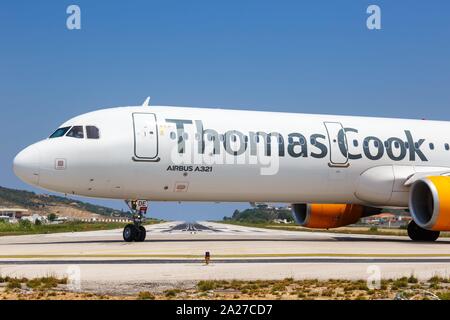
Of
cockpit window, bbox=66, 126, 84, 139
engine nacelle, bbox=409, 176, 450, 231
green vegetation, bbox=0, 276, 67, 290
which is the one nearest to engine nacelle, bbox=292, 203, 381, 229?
engine nacelle, bbox=409, 176, 450, 231

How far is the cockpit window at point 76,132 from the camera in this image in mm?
24969

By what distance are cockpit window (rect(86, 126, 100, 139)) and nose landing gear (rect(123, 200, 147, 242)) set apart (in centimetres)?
301

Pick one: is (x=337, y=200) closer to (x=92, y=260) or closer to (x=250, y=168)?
(x=250, y=168)

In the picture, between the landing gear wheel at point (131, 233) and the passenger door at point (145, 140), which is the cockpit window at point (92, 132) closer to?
the passenger door at point (145, 140)

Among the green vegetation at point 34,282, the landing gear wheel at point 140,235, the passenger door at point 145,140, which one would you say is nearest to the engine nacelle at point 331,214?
the landing gear wheel at point 140,235

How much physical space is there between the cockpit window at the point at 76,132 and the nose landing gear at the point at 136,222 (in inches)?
129

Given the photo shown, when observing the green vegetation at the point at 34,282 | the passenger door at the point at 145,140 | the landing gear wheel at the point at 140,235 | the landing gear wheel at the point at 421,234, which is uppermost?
the passenger door at the point at 145,140

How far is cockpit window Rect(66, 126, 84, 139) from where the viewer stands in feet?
81.9

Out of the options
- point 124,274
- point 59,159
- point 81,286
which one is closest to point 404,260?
point 124,274

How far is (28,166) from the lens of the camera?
23.9 m

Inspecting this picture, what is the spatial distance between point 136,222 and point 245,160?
4.96 metres

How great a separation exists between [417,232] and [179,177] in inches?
497

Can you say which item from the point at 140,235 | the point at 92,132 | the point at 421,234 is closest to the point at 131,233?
the point at 140,235

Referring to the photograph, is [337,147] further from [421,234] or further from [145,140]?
[145,140]
